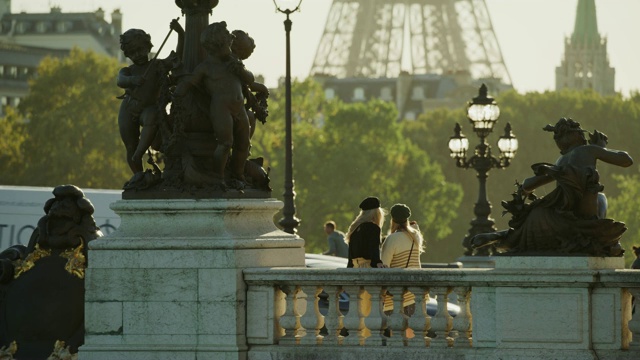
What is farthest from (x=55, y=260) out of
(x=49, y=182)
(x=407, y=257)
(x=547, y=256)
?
(x=49, y=182)

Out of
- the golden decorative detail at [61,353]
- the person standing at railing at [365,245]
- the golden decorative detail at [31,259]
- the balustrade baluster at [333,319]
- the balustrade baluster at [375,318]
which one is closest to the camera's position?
the balustrade baluster at [375,318]

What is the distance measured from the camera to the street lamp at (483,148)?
41.5 m

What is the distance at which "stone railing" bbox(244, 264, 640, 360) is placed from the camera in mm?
18734

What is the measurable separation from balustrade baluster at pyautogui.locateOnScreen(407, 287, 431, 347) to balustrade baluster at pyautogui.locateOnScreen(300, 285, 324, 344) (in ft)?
2.71

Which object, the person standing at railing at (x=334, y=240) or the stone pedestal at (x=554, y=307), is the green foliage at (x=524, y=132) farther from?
the stone pedestal at (x=554, y=307)

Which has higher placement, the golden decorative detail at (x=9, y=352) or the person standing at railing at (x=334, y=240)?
the person standing at railing at (x=334, y=240)

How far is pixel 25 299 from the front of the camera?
2194 cm

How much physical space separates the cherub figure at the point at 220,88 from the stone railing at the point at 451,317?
3.55 ft

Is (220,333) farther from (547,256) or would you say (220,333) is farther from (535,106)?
(535,106)

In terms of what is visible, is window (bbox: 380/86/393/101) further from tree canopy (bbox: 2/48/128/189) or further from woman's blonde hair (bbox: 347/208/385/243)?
woman's blonde hair (bbox: 347/208/385/243)

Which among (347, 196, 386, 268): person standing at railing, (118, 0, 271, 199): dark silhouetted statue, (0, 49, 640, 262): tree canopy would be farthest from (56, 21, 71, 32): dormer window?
(118, 0, 271, 199): dark silhouetted statue

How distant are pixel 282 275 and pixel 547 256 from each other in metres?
2.35

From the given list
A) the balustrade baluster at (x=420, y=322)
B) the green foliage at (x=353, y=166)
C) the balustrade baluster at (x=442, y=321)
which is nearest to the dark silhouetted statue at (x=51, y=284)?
the balustrade baluster at (x=420, y=322)

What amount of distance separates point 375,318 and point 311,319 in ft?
1.91
